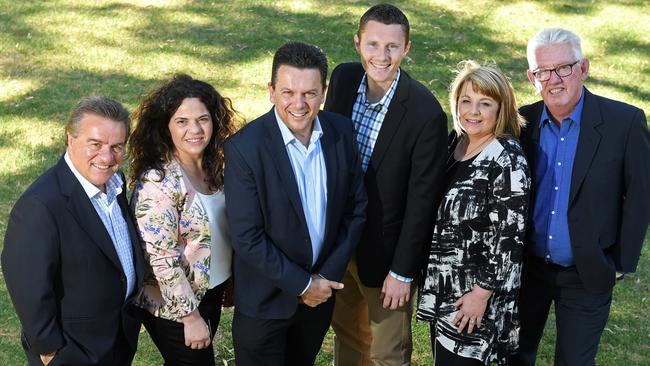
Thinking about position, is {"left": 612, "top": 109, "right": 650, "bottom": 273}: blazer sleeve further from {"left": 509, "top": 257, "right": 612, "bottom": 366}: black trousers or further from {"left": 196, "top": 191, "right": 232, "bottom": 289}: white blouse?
{"left": 196, "top": 191, "right": 232, "bottom": 289}: white blouse

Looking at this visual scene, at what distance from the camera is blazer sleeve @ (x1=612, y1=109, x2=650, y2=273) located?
4.44 m

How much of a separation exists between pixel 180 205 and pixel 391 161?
1135 millimetres

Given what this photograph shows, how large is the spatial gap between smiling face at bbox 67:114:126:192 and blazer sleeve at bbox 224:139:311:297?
0.57 m

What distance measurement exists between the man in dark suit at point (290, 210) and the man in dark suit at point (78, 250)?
1.83 ft

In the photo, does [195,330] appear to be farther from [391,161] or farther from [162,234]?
[391,161]

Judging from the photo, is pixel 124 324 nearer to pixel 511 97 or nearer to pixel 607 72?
pixel 511 97

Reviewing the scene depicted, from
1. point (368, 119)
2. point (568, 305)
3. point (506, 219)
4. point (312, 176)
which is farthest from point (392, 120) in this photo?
point (568, 305)

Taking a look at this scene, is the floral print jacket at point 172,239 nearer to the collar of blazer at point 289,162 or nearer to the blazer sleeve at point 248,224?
the blazer sleeve at point 248,224

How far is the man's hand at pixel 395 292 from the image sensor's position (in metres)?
4.75

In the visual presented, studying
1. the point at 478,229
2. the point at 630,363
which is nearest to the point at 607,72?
the point at 630,363

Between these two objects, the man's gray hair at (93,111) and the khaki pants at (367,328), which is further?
the khaki pants at (367,328)

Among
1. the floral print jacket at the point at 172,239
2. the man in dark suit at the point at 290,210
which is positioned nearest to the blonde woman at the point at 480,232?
the man in dark suit at the point at 290,210

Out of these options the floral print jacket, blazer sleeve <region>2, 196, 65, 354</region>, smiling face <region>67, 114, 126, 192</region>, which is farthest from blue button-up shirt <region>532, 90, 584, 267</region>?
blazer sleeve <region>2, 196, 65, 354</region>

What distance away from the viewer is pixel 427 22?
1075 cm
